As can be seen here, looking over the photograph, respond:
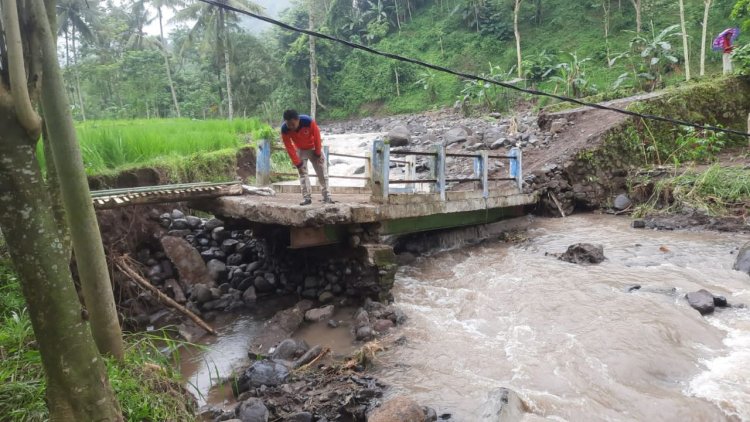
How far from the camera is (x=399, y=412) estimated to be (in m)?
3.05

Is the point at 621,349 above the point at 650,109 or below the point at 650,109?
below

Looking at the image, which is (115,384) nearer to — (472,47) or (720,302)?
(720,302)

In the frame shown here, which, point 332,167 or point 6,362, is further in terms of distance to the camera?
point 332,167

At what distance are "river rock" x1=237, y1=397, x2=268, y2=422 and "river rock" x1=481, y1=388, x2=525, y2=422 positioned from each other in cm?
155

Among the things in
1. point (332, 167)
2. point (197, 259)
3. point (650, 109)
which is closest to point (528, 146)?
point (650, 109)

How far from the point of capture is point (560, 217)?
398 inches

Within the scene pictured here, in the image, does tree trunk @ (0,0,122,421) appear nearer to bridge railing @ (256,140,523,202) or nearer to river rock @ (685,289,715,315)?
bridge railing @ (256,140,523,202)

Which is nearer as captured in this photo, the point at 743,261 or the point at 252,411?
the point at 252,411

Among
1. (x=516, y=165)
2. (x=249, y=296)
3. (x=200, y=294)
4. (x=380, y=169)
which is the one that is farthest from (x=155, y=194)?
(x=516, y=165)

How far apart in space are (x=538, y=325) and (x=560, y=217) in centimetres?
580

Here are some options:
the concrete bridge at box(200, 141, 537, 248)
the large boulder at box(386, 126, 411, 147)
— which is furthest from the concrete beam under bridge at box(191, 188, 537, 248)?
the large boulder at box(386, 126, 411, 147)

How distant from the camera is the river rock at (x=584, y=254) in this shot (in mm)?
6934

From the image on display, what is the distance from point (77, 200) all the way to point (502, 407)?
3.00m

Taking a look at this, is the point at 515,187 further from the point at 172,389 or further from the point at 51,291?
the point at 51,291
